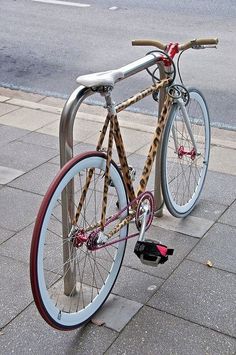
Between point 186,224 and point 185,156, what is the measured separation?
0.49 meters

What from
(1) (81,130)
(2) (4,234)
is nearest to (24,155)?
(1) (81,130)

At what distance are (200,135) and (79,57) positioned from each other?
424 centimetres

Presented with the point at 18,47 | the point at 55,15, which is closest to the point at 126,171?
the point at 18,47

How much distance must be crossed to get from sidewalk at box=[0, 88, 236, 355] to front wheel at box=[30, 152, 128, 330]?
0.11m

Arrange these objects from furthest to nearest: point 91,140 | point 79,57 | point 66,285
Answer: point 79,57 < point 91,140 < point 66,285

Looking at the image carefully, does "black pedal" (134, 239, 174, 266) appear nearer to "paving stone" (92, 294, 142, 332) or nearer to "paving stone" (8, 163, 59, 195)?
"paving stone" (92, 294, 142, 332)

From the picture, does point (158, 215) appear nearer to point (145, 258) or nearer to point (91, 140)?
point (145, 258)

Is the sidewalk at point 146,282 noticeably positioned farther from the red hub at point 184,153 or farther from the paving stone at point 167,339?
the red hub at point 184,153

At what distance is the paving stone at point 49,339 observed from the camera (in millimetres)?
2947

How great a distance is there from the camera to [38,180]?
4715 mm

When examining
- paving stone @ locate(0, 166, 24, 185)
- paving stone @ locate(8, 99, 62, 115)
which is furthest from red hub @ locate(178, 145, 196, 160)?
paving stone @ locate(8, 99, 62, 115)

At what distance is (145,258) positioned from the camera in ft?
10.5

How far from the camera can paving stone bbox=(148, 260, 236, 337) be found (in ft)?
10.4

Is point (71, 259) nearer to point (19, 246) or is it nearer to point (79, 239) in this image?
A: point (79, 239)
